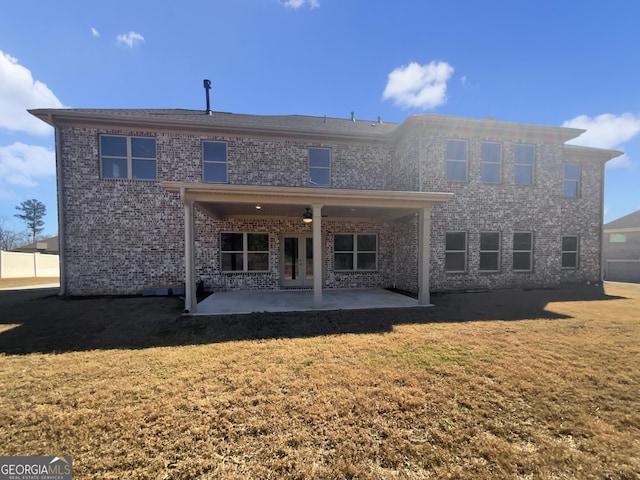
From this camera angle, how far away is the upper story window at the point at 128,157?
9.42 meters

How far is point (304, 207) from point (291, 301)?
3012 millimetres

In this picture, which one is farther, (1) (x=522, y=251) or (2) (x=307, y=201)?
(1) (x=522, y=251)

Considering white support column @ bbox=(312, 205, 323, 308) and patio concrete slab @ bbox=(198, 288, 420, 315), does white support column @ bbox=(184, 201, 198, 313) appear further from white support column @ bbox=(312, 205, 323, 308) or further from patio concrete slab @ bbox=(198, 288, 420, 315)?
white support column @ bbox=(312, 205, 323, 308)

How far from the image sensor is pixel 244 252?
1029cm

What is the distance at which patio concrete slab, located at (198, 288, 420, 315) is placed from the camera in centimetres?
723

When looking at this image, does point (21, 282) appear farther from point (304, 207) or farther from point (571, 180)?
point (571, 180)

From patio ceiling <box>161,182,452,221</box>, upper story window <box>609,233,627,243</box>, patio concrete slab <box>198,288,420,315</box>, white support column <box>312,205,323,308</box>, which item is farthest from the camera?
upper story window <box>609,233,627,243</box>

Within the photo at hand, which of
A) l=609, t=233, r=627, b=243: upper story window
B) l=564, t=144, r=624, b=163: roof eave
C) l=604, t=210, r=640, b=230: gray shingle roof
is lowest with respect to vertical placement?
l=609, t=233, r=627, b=243: upper story window

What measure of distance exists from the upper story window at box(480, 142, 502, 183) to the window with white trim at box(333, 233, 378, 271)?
4.79 m

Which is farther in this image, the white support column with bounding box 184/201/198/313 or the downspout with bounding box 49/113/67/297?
the downspout with bounding box 49/113/67/297

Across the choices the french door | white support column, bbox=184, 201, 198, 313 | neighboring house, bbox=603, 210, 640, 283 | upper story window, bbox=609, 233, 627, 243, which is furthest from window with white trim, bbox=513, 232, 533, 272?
upper story window, bbox=609, 233, 627, 243

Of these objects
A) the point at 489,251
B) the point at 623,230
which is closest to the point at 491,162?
the point at 489,251

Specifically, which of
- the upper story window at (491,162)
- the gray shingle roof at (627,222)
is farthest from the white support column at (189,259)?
the gray shingle roof at (627,222)

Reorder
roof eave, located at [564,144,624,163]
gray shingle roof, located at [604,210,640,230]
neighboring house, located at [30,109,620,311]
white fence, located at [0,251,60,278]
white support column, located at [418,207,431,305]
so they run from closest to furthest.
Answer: white support column, located at [418,207,431,305]
neighboring house, located at [30,109,620,311]
roof eave, located at [564,144,624,163]
white fence, located at [0,251,60,278]
gray shingle roof, located at [604,210,640,230]
